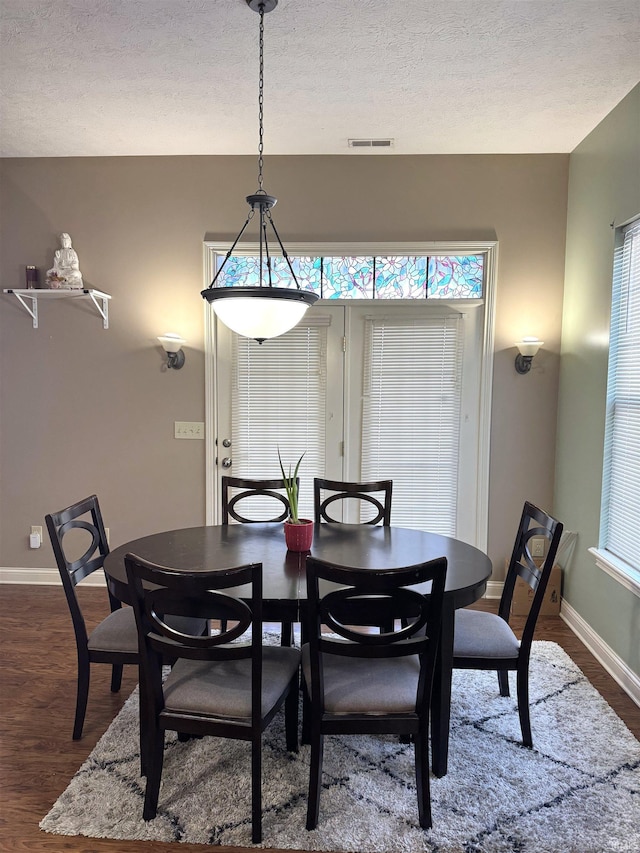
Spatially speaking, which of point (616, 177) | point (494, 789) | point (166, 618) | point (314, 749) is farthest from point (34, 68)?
point (494, 789)

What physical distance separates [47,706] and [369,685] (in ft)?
5.19

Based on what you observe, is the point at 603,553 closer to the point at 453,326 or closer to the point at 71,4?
the point at 453,326

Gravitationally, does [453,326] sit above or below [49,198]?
below

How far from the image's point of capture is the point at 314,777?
5.87 ft

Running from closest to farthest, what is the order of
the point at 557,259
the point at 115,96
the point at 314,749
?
the point at 314,749
the point at 115,96
the point at 557,259

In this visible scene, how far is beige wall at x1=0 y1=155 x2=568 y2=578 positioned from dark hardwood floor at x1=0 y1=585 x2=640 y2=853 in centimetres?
60

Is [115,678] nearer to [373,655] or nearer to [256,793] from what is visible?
[256,793]

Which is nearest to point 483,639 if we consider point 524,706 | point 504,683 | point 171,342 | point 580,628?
point 524,706

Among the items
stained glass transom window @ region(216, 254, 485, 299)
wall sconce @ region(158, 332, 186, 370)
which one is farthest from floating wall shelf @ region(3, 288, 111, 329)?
stained glass transom window @ region(216, 254, 485, 299)

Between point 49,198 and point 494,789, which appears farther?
point 49,198

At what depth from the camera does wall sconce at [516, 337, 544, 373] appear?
3537mm

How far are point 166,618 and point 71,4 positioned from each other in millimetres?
2521

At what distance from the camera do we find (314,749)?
1777mm

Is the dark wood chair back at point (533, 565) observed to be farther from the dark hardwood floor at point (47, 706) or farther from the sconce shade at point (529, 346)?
the sconce shade at point (529, 346)
